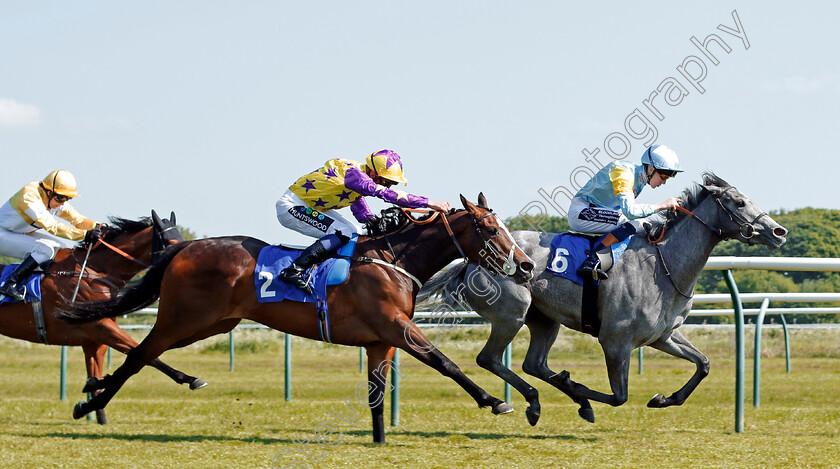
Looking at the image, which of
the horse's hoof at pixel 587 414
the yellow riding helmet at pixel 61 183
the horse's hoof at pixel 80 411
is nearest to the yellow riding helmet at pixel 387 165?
the horse's hoof at pixel 587 414

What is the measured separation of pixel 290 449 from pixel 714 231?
3644 millimetres

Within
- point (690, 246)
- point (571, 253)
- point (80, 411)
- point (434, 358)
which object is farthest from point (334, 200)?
point (690, 246)

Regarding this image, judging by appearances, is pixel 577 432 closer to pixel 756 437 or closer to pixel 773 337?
pixel 756 437

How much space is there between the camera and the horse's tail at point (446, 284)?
7.73m

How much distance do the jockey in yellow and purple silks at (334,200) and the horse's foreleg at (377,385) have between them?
0.71 meters

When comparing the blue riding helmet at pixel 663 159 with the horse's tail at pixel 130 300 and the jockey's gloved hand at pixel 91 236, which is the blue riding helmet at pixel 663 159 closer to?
the horse's tail at pixel 130 300

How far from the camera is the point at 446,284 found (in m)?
7.76

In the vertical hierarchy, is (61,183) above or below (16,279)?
above

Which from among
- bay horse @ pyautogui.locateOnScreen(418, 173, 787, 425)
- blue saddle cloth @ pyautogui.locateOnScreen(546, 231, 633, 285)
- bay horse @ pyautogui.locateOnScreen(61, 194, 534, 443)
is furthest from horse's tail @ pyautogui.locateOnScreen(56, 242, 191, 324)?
blue saddle cloth @ pyautogui.locateOnScreen(546, 231, 633, 285)

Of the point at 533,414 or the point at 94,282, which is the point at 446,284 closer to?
the point at 533,414

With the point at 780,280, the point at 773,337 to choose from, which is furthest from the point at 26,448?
the point at 780,280

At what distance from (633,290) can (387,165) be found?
83.5 inches

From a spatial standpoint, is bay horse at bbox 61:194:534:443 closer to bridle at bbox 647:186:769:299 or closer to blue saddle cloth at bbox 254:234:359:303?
→ blue saddle cloth at bbox 254:234:359:303

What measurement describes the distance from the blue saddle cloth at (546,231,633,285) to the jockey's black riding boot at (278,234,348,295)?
173 cm
